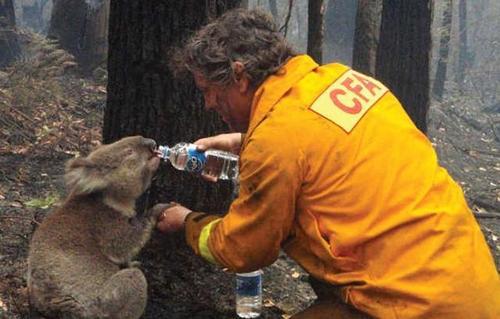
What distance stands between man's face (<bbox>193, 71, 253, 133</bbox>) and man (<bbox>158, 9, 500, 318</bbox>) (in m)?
0.01

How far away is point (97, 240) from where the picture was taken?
4.02m

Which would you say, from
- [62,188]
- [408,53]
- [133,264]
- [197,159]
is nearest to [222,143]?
[197,159]

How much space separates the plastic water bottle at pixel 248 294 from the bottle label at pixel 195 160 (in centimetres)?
80

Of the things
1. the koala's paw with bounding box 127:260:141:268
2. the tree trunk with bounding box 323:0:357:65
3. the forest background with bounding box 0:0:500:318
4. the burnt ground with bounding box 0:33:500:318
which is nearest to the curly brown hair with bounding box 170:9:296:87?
the forest background with bounding box 0:0:500:318

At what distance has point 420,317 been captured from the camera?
124 inches

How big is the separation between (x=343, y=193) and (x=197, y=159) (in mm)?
1325

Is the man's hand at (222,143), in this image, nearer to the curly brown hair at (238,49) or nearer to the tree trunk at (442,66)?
the curly brown hair at (238,49)

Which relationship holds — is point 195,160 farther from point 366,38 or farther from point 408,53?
point 366,38

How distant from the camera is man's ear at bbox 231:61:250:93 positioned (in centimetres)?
332

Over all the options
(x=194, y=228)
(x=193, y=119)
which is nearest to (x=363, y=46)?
(x=193, y=119)

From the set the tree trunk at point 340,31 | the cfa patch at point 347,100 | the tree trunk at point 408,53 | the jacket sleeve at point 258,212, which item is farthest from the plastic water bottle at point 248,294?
the tree trunk at point 340,31

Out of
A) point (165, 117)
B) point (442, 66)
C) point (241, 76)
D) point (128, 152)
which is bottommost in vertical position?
point (442, 66)

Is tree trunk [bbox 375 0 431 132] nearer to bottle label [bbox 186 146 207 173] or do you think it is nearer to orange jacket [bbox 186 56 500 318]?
bottle label [bbox 186 146 207 173]

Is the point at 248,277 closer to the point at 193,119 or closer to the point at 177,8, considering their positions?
the point at 193,119
